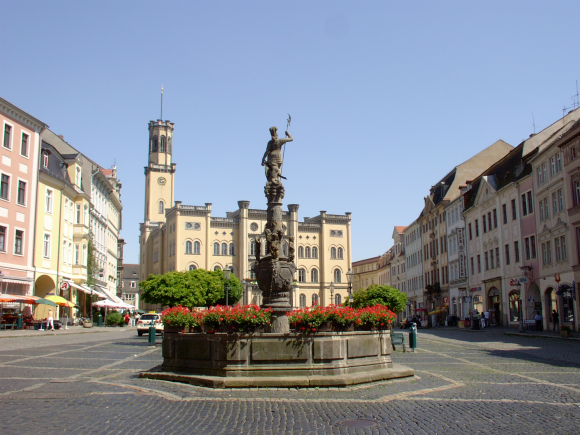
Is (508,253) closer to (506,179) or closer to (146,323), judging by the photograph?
(506,179)

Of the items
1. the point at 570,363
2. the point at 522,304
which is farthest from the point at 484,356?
the point at 522,304

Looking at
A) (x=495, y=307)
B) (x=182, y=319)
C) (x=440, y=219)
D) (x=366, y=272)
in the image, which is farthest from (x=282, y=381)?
(x=366, y=272)

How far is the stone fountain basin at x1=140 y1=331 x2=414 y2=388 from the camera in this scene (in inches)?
475

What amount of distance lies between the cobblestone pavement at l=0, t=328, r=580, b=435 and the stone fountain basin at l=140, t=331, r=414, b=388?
0.29m

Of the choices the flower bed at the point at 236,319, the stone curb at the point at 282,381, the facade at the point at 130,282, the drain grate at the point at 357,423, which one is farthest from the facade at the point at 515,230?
the facade at the point at 130,282

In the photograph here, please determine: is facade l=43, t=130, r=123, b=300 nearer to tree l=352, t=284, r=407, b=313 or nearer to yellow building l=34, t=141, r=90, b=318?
yellow building l=34, t=141, r=90, b=318

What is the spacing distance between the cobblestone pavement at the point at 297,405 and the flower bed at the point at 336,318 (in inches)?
56.3

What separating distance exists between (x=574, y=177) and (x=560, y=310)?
833 centimetres

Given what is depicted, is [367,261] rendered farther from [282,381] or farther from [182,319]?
[282,381]

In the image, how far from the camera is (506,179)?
152 ft

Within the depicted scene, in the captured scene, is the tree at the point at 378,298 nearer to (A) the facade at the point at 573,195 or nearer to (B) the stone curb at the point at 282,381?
(A) the facade at the point at 573,195

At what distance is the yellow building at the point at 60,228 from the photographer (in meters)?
42.7

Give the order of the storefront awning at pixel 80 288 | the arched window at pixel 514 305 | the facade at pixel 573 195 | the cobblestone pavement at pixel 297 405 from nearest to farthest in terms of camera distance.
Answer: the cobblestone pavement at pixel 297 405
the facade at pixel 573 195
the arched window at pixel 514 305
the storefront awning at pixel 80 288

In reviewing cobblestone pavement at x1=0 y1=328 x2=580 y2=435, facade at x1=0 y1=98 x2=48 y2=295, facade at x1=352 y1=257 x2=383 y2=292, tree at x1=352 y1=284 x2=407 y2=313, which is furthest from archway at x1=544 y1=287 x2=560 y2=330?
facade at x1=352 y1=257 x2=383 y2=292
